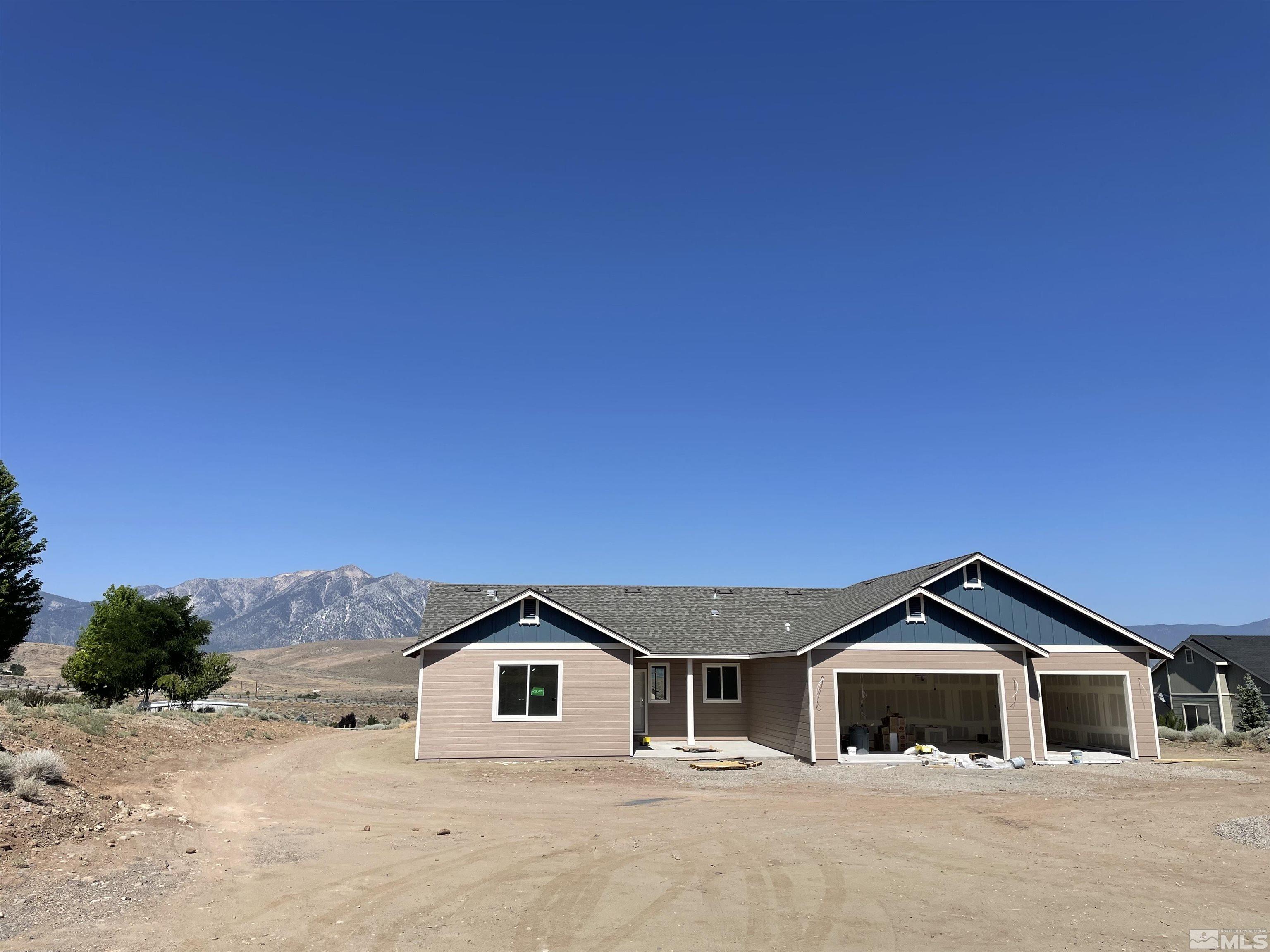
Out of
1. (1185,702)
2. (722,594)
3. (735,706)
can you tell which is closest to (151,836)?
(735,706)

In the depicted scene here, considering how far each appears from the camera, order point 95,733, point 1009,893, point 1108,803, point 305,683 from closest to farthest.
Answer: point 1009,893 → point 1108,803 → point 95,733 → point 305,683

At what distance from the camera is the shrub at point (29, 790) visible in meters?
12.8

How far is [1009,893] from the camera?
9.98 m

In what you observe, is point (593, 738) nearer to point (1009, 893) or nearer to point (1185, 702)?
point (1009, 893)

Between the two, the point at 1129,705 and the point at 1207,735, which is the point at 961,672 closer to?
the point at 1129,705

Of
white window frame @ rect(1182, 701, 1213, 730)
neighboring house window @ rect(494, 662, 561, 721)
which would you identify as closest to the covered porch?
neighboring house window @ rect(494, 662, 561, 721)

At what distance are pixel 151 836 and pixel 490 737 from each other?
1200 centimetres

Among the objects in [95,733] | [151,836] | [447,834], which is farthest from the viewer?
[95,733]

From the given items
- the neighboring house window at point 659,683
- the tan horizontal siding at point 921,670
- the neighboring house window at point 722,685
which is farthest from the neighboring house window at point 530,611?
the tan horizontal siding at point 921,670

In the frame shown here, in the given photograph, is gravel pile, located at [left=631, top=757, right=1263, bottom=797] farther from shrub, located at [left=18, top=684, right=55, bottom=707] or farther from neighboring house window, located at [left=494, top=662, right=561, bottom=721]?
shrub, located at [left=18, top=684, right=55, bottom=707]

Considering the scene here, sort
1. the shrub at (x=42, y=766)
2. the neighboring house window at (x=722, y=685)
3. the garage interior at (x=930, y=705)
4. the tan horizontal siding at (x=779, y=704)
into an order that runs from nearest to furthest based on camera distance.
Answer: the shrub at (x=42, y=766) → the tan horizontal siding at (x=779, y=704) → the garage interior at (x=930, y=705) → the neighboring house window at (x=722, y=685)

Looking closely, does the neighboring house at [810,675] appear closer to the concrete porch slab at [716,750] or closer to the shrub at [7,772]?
the concrete porch slab at [716,750]

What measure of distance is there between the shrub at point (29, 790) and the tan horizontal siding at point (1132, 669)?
81.1 feet

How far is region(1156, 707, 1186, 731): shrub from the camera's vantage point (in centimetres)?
4231
